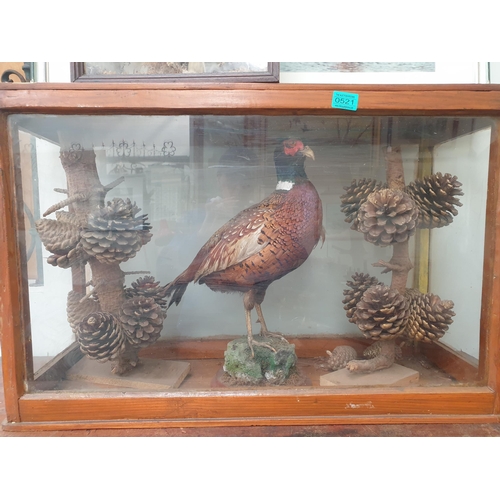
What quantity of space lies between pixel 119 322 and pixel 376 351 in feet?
1.55

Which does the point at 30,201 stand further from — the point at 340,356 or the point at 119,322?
the point at 340,356

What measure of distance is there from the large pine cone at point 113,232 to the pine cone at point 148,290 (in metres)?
0.08

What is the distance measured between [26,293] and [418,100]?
2.15ft

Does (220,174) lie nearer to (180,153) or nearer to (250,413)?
(180,153)

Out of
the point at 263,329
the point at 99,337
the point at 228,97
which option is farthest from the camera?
the point at 263,329

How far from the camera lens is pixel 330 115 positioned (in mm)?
558

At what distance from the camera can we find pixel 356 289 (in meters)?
0.72

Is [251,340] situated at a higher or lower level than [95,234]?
lower

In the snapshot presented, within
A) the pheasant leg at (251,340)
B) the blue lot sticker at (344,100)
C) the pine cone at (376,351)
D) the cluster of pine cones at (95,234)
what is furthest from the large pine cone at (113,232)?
the pine cone at (376,351)

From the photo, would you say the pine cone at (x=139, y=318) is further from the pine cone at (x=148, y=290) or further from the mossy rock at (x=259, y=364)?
the mossy rock at (x=259, y=364)

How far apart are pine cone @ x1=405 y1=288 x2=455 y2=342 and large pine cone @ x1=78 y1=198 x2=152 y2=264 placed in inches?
19.3

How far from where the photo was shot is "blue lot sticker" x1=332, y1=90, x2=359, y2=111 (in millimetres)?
525

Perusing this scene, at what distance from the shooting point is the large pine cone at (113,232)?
0.61 meters

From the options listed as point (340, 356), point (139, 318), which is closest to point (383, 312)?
point (340, 356)
